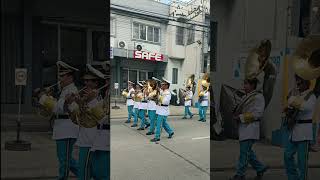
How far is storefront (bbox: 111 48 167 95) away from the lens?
2.14m

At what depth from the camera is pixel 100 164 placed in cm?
227

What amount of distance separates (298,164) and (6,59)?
1.89 metres

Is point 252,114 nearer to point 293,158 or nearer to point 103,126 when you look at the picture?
point 293,158

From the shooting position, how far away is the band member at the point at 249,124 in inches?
97.7

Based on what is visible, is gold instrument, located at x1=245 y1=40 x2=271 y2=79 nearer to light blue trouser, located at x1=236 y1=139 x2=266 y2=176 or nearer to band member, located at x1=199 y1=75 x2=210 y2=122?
band member, located at x1=199 y1=75 x2=210 y2=122

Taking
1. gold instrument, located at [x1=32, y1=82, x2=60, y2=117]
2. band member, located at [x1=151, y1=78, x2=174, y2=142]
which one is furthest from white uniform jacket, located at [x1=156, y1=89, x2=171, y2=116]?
gold instrument, located at [x1=32, y1=82, x2=60, y2=117]

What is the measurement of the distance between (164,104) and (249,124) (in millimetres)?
551

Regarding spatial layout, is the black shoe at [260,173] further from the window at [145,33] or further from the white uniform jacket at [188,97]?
the window at [145,33]

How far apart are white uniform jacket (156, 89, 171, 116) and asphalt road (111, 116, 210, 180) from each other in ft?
0.33

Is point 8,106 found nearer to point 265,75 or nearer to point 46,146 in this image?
point 46,146

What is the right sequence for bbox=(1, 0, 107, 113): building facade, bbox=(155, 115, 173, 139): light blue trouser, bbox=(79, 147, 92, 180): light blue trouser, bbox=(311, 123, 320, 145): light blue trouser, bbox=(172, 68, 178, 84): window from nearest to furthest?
bbox=(1, 0, 107, 113): building facade → bbox=(79, 147, 92, 180): light blue trouser → bbox=(172, 68, 178, 84): window → bbox=(155, 115, 173, 139): light blue trouser → bbox=(311, 123, 320, 145): light blue trouser

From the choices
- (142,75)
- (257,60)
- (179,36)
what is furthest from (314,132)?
(142,75)

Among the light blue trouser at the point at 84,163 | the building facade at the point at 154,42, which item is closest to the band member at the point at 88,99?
the light blue trouser at the point at 84,163

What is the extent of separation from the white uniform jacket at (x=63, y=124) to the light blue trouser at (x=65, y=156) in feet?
0.11
